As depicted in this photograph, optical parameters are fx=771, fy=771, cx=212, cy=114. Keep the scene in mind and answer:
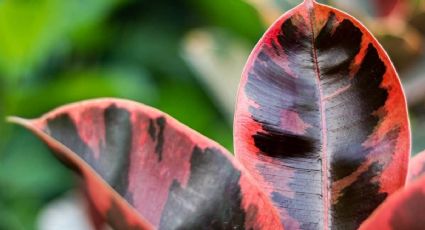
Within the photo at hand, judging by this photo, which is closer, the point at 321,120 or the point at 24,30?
the point at 321,120

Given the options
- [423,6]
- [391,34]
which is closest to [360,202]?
[391,34]

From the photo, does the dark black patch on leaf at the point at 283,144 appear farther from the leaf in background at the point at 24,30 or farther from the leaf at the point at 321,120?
the leaf in background at the point at 24,30

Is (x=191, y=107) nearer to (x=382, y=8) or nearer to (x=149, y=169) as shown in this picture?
(x=382, y=8)

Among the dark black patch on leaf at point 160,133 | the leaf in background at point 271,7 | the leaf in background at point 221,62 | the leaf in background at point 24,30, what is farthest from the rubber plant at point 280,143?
the leaf in background at point 24,30

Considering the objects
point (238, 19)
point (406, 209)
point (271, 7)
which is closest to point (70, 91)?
point (238, 19)

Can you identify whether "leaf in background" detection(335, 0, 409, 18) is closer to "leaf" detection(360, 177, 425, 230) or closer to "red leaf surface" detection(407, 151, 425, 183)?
"red leaf surface" detection(407, 151, 425, 183)

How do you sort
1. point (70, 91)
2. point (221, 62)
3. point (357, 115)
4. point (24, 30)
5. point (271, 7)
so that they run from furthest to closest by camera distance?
point (70, 91), point (24, 30), point (221, 62), point (271, 7), point (357, 115)
